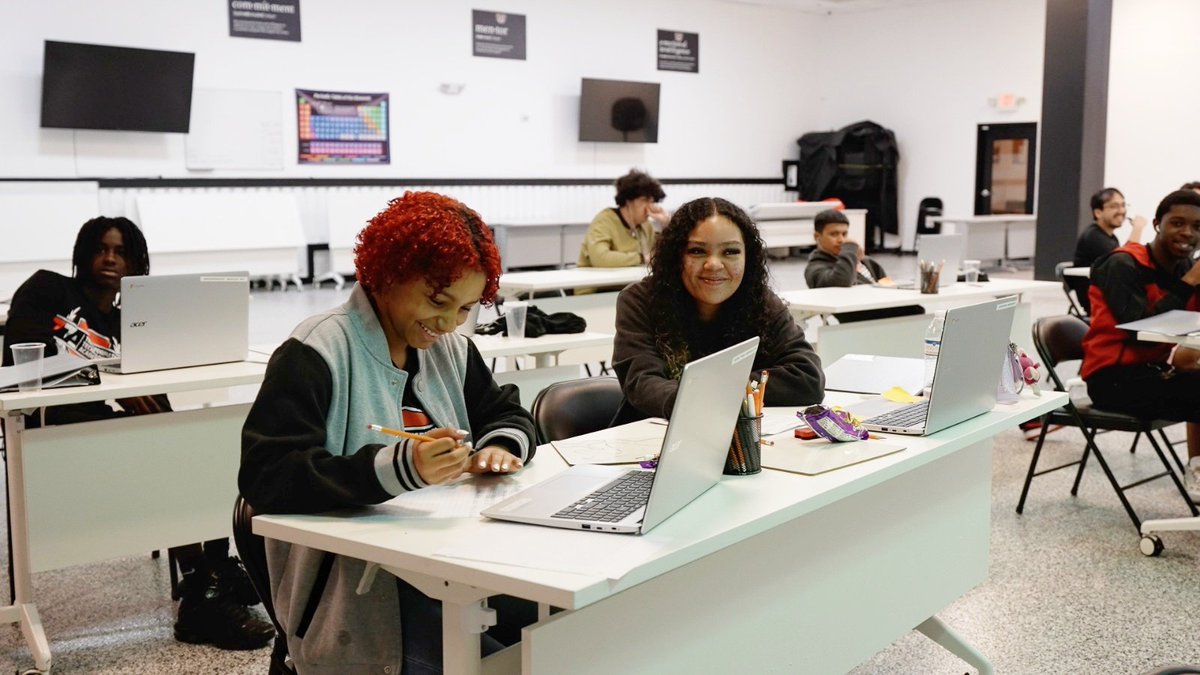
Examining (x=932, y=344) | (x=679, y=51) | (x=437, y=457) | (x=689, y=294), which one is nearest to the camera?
(x=437, y=457)

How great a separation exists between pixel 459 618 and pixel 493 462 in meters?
0.41

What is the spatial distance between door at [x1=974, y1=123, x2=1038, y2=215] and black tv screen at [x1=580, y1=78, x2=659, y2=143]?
15.0 ft

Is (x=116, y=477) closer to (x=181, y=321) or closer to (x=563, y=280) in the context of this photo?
(x=181, y=321)

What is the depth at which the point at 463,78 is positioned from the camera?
12617 millimetres

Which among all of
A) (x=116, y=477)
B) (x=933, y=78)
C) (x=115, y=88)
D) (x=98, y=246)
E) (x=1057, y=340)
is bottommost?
(x=116, y=477)

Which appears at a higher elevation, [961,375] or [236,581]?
[961,375]

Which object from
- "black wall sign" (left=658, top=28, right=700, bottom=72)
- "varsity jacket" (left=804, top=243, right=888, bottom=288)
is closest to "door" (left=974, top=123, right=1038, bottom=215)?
"black wall sign" (left=658, top=28, right=700, bottom=72)

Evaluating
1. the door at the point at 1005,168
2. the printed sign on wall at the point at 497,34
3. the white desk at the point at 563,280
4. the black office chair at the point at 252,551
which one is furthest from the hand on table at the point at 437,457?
the door at the point at 1005,168

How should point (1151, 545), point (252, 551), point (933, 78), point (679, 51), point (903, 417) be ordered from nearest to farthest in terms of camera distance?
1. point (252, 551)
2. point (903, 417)
3. point (1151, 545)
4. point (679, 51)
5. point (933, 78)

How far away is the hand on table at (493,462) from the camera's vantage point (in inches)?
75.7

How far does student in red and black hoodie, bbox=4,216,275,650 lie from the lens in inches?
122

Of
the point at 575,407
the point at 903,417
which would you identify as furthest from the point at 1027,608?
the point at 575,407

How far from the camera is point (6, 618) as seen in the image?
119 inches

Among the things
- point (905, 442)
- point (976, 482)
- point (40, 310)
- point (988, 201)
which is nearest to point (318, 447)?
point (905, 442)
